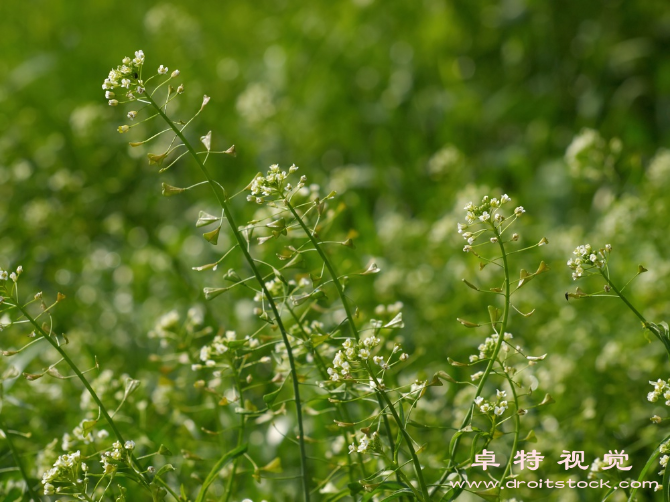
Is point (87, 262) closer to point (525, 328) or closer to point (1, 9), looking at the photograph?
point (525, 328)

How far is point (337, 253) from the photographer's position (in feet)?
9.44

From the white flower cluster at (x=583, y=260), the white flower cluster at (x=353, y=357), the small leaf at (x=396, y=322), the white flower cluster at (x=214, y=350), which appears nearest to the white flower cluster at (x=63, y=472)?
the white flower cluster at (x=214, y=350)

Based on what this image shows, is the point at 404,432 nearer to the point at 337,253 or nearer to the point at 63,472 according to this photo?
the point at 63,472

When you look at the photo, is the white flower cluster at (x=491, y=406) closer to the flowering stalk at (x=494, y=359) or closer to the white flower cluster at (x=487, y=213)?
the flowering stalk at (x=494, y=359)

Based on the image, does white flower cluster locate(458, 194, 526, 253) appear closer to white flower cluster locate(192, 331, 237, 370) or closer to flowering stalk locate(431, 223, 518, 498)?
flowering stalk locate(431, 223, 518, 498)

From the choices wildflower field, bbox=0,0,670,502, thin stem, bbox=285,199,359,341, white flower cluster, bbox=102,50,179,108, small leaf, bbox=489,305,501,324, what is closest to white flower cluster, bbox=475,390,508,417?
wildflower field, bbox=0,0,670,502

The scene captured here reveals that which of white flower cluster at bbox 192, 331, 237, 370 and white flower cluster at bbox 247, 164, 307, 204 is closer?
white flower cluster at bbox 247, 164, 307, 204

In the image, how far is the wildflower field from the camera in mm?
1498

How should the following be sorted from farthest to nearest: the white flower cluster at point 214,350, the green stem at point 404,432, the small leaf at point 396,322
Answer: the white flower cluster at point 214,350 < the small leaf at point 396,322 < the green stem at point 404,432

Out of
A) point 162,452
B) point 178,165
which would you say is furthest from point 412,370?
point 178,165

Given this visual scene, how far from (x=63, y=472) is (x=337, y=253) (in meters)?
1.60

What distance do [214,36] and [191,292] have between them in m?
3.74

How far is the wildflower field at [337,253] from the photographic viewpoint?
59.0 inches

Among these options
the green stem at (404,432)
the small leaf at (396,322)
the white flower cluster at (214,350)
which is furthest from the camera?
the white flower cluster at (214,350)
